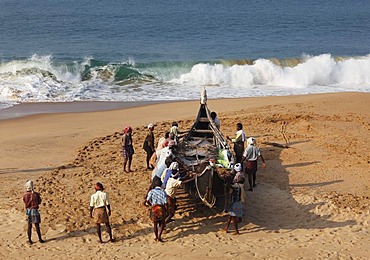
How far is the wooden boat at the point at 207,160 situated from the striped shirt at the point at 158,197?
0.93 metres

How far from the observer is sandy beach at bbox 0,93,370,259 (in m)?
10.3

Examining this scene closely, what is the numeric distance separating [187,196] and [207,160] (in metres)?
1.15

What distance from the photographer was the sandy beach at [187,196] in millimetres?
10336

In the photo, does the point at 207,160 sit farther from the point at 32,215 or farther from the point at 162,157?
the point at 32,215

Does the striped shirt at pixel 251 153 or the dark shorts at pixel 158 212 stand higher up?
the striped shirt at pixel 251 153

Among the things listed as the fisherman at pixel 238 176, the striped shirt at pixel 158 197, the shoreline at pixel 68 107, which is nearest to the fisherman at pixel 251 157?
the fisherman at pixel 238 176

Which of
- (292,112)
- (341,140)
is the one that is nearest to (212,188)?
(341,140)

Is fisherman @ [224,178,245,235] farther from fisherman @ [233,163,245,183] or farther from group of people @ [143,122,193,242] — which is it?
group of people @ [143,122,193,242]

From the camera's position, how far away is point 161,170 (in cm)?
1145

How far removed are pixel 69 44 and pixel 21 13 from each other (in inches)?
488

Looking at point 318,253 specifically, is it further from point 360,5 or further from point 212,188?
point 360,5

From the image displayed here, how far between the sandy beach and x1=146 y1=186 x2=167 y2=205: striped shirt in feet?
2.77

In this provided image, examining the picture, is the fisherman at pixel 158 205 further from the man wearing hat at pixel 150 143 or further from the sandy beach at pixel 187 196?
the man wearing hat at pixel 150 143

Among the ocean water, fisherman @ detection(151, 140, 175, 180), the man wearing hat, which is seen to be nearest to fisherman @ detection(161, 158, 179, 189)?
fisherman @ detection(151, 140, 175, 180)
